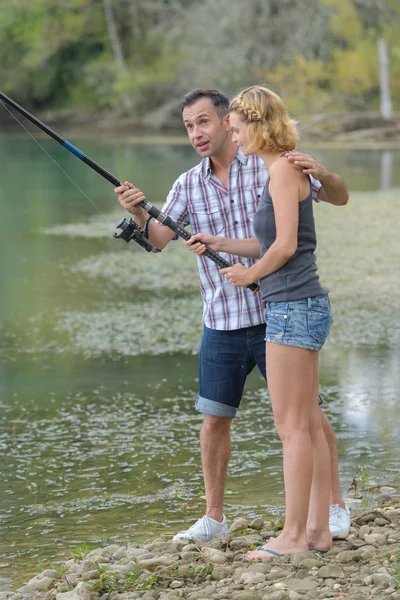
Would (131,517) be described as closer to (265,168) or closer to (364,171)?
(265,168)

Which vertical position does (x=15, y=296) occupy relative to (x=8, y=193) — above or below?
below

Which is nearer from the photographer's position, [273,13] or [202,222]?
[202,222]

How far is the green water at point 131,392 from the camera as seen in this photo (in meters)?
5.06

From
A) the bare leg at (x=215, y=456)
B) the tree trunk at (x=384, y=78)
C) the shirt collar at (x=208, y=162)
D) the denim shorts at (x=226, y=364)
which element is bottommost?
the bare leg at (x=215, y=456)

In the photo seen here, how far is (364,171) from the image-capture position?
2539 centimetres

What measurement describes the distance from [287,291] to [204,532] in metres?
1.13

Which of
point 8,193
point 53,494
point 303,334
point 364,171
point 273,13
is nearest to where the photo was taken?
point 303,334

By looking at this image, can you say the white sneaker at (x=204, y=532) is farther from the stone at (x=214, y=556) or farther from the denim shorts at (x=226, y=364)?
the denim shorts at (x=226, y=364)

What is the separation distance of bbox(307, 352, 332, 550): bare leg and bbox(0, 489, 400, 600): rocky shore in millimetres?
68

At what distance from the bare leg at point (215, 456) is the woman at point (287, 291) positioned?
514mm

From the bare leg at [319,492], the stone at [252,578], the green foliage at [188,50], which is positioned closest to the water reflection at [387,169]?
the green foliage at [188,50]

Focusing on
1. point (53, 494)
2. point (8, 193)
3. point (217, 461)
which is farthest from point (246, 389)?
point (8, 193)

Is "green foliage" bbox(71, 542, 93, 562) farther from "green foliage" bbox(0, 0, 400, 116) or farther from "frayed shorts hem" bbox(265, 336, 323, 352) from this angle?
"green foliage" bbox(0, 0, 400, 116)

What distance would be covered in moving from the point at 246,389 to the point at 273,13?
35.6 meters
